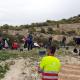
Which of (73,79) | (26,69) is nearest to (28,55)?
(26,69)

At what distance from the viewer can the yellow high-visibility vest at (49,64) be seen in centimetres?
1140

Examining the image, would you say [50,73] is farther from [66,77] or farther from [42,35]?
[42,35]

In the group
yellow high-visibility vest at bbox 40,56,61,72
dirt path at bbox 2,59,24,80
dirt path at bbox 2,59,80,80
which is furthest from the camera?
dirt path at bbox 2,59,80,80

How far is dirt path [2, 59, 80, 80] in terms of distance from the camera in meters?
16.8

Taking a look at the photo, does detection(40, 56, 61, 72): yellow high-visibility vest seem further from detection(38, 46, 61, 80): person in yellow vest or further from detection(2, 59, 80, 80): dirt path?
detection(2, 59, 80, 80): dirt path

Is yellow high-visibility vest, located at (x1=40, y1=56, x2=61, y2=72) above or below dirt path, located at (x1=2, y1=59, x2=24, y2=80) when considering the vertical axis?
above

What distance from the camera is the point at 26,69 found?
18.4 m

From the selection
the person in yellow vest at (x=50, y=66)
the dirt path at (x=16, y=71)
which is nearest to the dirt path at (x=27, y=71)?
the dirt path at (x=16, y=71)

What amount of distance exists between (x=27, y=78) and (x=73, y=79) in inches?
81.7

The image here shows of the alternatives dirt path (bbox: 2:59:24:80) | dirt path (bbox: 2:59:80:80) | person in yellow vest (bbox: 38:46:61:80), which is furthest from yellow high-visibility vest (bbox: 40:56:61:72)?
dirt path (bbox: 2:59:24:80)

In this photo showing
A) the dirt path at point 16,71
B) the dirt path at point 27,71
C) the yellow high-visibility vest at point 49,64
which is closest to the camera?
the yellow high-visibility vest at point 49,64

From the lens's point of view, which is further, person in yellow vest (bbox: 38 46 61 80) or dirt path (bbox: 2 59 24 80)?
dirt path (bbox: 2 59 24 80)

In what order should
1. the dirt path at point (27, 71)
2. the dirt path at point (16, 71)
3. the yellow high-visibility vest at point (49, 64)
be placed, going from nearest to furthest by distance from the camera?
the yellow high-visibility vest at point (49, 64) < the dirt path at point (16, 71) < the dirt path at point (27, 71)

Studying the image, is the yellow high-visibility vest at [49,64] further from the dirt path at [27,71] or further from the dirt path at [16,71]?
the dirt path at [16,71]
